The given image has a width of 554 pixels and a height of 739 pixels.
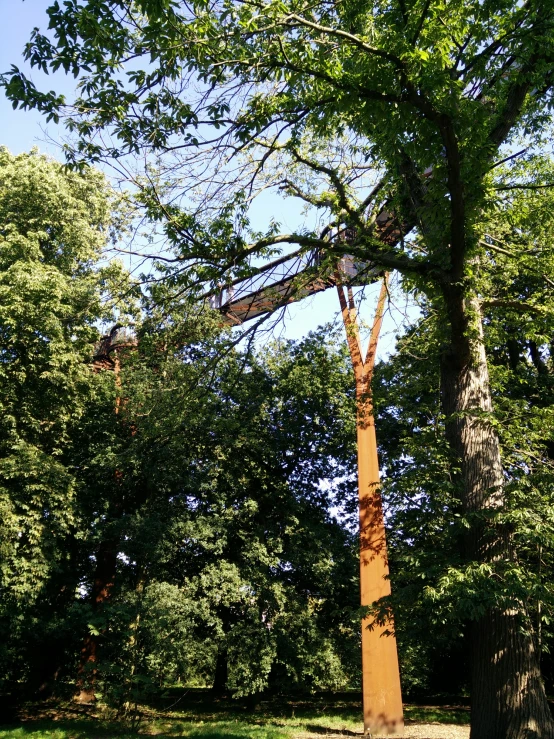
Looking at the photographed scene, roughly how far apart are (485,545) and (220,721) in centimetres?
941

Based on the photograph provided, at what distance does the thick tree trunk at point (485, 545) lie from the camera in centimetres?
467

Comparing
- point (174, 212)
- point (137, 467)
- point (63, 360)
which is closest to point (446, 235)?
point (174, 212)

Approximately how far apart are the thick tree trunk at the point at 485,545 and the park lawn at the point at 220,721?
5.18 metres

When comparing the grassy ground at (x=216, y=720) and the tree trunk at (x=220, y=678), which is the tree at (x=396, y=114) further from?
the tree trunk at (x=220, y=678)

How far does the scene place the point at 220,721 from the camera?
11797 mm

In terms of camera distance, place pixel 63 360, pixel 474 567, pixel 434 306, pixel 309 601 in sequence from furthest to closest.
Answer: pixel 309 601 < pixel 63 360 < pixel 434 306 < pixel 474 567

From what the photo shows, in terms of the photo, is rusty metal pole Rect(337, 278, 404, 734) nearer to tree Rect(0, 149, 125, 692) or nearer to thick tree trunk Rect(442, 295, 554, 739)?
thick tree trunk Rect(442, 295, 554, 739)

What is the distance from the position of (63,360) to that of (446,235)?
8053 millimetres

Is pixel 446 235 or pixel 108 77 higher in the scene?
pixel 108 77

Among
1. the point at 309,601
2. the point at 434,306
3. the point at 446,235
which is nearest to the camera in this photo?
the point at 446,235

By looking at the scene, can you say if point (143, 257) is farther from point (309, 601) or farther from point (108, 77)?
point (309, 601)

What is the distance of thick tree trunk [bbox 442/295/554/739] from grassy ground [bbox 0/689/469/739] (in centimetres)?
517

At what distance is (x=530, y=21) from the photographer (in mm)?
4473

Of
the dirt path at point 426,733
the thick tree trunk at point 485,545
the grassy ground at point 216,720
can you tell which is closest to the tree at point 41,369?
the grassy ground at point 216,720
